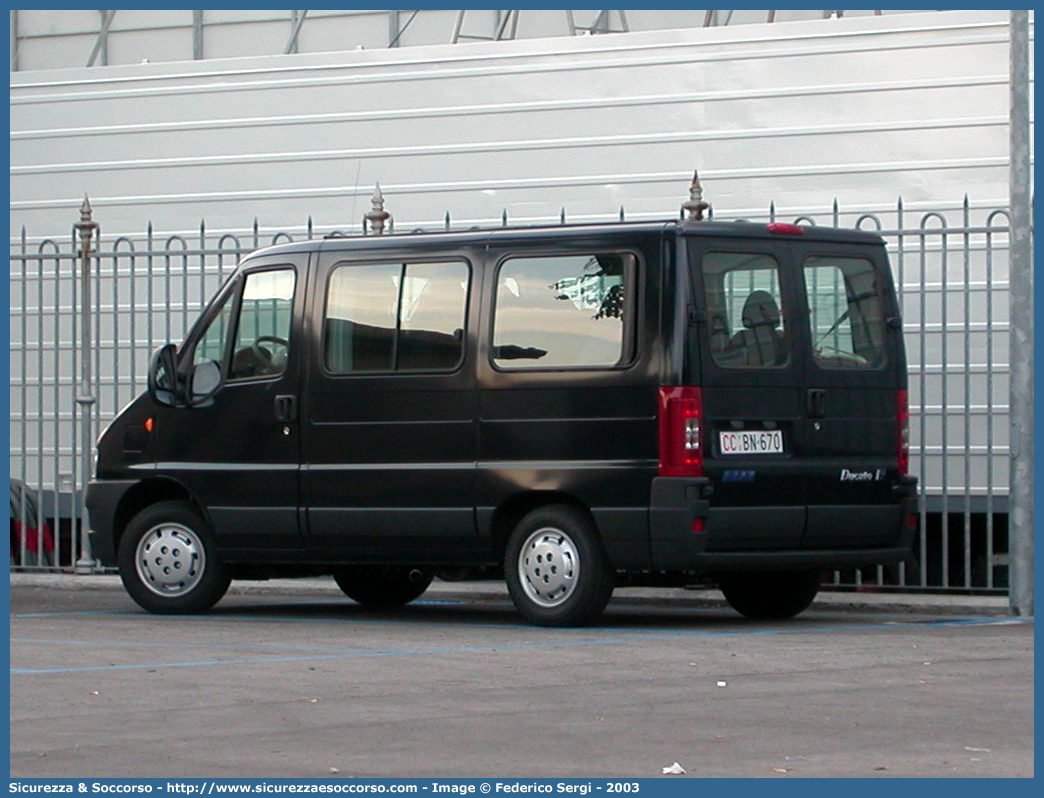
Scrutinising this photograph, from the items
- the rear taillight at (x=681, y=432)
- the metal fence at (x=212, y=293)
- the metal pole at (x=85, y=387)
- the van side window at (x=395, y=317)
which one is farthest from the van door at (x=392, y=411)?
the metal pole at (x=85, y=387)

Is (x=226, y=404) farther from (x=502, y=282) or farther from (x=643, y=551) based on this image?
(x=643, y=551)

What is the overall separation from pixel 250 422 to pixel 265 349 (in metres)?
0.39

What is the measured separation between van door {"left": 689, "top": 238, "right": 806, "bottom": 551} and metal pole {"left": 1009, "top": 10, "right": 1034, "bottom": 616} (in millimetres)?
1435

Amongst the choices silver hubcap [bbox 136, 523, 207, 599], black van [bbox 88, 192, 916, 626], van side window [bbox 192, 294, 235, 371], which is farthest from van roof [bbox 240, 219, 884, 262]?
silver hubcap [bbox 136, 523, 207, 599]

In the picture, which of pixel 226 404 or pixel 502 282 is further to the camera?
pixel 226 404

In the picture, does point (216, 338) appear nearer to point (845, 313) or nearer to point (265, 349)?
point (265, 349)

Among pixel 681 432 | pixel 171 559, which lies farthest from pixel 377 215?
pixel 681 432

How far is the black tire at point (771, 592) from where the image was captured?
39.7 ft

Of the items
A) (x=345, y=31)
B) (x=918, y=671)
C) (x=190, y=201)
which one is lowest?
(x=918, y=671)

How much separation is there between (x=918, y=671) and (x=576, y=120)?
4940mm

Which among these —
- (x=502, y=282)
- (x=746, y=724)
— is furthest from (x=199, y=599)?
(x=746, y=724)

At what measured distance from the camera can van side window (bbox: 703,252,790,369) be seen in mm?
11094

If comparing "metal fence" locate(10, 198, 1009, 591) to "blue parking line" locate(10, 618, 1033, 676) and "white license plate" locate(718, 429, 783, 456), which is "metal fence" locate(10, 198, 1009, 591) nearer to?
"blue parking line" locate(10, 618, 1033, 676)
